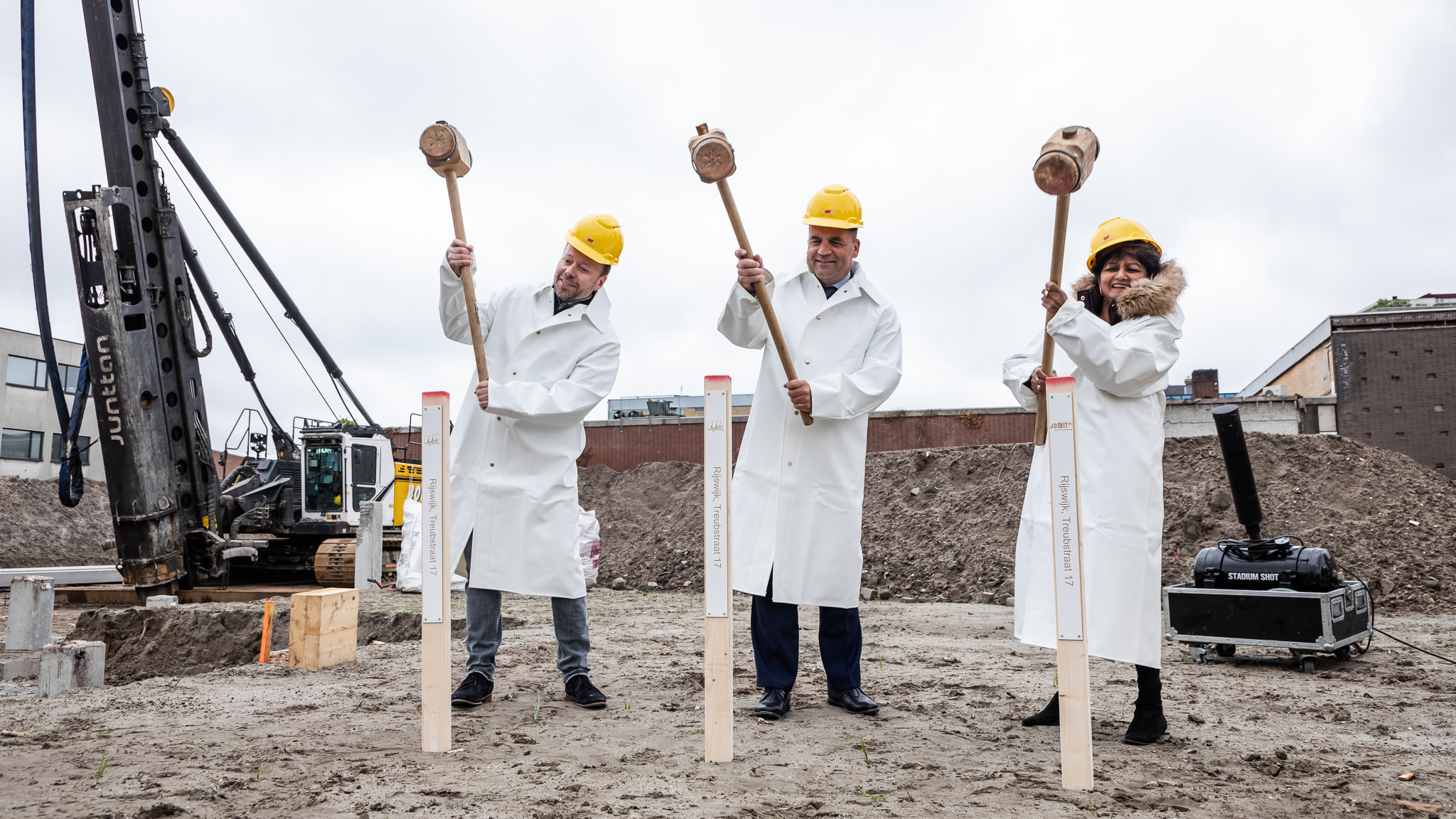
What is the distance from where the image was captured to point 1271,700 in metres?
5.02

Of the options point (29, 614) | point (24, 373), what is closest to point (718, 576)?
point (29, 614)

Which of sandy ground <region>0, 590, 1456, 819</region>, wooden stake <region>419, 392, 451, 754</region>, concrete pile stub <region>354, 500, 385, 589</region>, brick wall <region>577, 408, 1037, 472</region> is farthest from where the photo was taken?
brick wall <region>577, 408, 1037, 472</region>

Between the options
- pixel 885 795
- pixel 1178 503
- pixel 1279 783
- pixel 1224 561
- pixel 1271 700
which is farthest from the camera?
pixel 1178 503

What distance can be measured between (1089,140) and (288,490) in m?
15.6

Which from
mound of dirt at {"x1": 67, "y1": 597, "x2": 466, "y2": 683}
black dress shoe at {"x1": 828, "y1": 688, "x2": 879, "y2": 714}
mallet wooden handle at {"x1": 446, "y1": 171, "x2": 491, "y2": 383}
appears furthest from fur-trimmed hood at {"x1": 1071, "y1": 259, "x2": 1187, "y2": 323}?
mound of dirt at {"x1": 67, "y1": 597, "x2": 466, "y2": 683}

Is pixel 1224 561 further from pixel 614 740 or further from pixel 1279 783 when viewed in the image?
pixel 614 740

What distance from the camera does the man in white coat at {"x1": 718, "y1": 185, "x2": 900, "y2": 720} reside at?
4098 millimetres

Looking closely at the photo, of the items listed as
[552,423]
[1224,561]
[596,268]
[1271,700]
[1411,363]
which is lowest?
[1271,700]

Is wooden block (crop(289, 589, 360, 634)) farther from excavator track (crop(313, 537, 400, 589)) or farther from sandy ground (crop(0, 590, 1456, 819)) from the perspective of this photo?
excavator track (crop(313, 537, 400, 589))

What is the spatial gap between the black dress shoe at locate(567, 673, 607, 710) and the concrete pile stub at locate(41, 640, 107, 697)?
3332 mm

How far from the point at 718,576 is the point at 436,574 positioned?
3.59 feet

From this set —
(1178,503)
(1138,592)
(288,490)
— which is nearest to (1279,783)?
(1138,592)

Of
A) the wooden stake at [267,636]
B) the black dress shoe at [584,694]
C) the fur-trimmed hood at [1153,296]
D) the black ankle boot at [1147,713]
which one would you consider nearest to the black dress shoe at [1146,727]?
the black ankle boot at [1147,713]

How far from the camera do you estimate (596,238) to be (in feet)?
15.3
